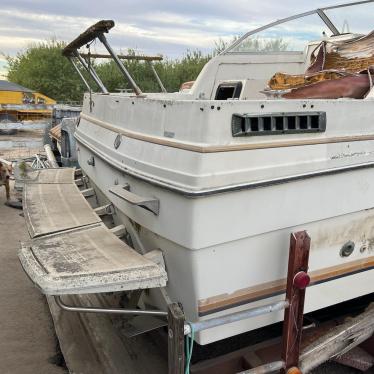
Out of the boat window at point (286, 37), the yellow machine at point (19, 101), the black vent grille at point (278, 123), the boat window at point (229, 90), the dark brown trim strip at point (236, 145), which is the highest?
the boat window at point (286, 37)

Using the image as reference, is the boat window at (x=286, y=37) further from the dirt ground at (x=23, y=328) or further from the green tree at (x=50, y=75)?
the green tree at (x=50, y=75)

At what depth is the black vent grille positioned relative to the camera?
80.2 inches

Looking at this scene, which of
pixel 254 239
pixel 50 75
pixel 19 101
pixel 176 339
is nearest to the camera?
pixel 176 339

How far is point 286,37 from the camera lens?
13.5ft

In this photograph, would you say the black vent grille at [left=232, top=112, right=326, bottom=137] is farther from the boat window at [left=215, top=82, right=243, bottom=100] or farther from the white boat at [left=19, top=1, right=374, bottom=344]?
the boat window at [left=215, top=82, right=243, bottom=100]

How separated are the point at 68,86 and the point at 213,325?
3273 centimetres

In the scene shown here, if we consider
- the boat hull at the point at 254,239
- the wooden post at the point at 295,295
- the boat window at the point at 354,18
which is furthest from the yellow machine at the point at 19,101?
the wooden post at the point at 295,295

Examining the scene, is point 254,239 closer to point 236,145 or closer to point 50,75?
point 236,145

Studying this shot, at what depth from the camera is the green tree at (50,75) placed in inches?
1278

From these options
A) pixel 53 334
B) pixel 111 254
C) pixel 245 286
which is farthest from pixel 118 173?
pixel 53 334

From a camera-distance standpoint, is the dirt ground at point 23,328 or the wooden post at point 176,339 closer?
the wooden post at point 176,339

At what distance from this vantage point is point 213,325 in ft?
6.53

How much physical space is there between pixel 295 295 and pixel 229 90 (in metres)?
2.14

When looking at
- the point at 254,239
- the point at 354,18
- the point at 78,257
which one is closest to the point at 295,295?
the point at 254,239
